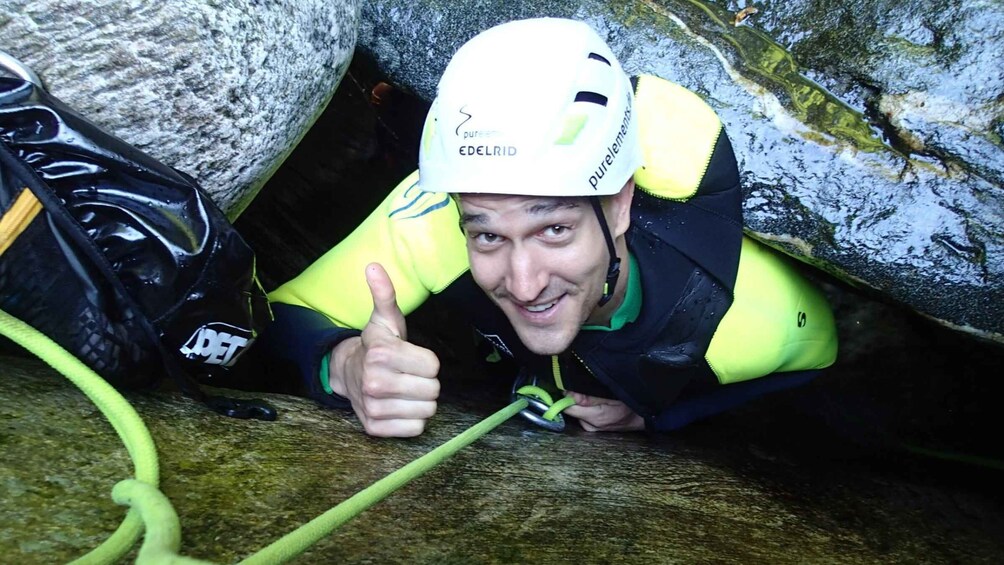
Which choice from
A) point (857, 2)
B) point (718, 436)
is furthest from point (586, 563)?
point (857, 2)

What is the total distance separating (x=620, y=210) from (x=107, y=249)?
61.7 inches

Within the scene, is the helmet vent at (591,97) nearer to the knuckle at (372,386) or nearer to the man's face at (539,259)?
the man's face at (539,259)

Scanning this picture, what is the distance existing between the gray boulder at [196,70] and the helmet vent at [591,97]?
106 cm

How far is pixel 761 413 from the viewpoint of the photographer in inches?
164

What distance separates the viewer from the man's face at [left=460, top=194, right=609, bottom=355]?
2.27 metres

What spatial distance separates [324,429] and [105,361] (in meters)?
0.64

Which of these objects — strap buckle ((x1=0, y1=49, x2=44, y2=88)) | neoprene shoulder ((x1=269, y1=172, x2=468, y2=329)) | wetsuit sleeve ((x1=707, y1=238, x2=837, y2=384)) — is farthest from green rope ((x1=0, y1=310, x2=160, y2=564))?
wetsuit sleeve ((x1=707, y1=238, x2=837, y2=384))

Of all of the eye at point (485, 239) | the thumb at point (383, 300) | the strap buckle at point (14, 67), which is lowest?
the thumb at point (383, 300)

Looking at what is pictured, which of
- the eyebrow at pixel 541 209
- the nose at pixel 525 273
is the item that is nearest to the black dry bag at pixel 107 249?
the eyebrow at pixel 541 209

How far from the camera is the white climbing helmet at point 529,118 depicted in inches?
86.2

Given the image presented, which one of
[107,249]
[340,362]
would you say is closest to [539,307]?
[340,362]

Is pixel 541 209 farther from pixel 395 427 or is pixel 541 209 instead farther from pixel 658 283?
pixel 395 427

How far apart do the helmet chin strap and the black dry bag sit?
3.54 feet

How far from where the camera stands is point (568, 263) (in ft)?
7.79
